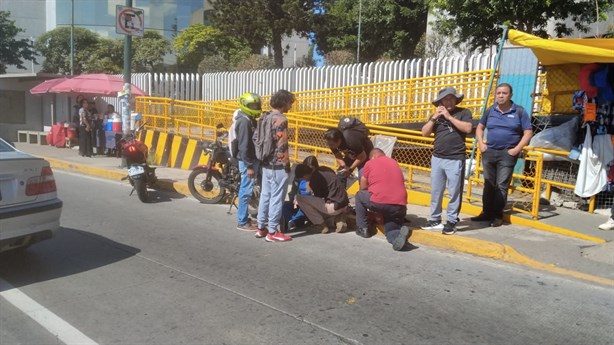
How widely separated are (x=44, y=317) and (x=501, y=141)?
17.1 feet

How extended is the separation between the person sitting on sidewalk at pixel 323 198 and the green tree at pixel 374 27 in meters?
24.4

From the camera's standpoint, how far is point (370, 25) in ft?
108

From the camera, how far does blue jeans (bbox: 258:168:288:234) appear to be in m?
6.41

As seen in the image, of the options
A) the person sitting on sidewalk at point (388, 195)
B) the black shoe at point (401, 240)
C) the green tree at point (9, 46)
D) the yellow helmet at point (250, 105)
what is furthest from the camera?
the green tree at point (9, 46)

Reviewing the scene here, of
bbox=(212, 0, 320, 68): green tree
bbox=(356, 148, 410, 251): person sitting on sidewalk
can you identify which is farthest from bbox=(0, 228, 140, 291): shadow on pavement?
bbox=(212, 0, 320, 68): green tree

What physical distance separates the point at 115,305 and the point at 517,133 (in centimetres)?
486

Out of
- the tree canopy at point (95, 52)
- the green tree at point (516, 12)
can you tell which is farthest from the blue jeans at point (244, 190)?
the tree canopy at point (95, 52)

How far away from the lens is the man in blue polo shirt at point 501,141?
6.41 m

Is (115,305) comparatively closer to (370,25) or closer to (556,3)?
(556,3)

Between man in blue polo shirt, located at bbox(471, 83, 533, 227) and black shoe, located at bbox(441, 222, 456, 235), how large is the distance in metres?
0.73

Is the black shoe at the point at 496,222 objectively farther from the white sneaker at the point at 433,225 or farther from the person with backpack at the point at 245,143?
the person with backpack at the point at 245,143

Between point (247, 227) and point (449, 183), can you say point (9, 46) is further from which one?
point (449, 183)

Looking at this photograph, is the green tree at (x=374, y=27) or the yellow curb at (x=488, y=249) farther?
the green tree at (x=374, y=27)

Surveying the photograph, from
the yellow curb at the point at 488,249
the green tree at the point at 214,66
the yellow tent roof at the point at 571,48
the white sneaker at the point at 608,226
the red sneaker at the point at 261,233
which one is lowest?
the red sneaker at the point at 261,233
